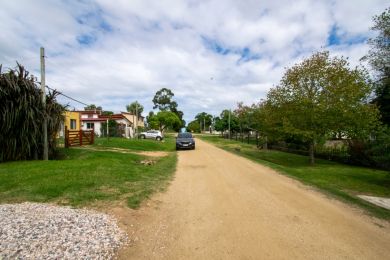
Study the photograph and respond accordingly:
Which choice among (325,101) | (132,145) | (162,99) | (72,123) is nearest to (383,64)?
(325,101)

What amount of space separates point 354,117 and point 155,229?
561 inches

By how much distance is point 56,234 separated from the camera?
3891mm

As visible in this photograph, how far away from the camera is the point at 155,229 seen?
455cm

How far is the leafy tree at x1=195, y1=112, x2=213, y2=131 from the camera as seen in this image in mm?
113562

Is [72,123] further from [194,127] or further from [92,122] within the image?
[194,127]

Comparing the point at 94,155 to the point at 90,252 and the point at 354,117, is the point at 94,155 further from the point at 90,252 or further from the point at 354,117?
the point at 354,117

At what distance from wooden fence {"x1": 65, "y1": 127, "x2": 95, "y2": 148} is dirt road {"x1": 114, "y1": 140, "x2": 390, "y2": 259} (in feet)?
42.2

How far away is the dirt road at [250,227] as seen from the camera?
148 inches

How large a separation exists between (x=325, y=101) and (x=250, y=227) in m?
12.7

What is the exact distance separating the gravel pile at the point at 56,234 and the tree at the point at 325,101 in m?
13.3

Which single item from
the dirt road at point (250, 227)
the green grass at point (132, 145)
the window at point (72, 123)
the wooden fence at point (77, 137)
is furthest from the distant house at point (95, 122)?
the dirt road at point (250, 227)

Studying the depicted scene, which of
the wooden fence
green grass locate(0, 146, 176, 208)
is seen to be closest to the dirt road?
green grass locate(0, 146, 176, 208)

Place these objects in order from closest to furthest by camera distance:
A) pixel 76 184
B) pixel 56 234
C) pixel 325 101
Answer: pixel 56 234, pixel 76 184, pixel 325 101

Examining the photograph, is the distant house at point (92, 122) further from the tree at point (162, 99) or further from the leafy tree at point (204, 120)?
the leafy tree at point (204, 120)
